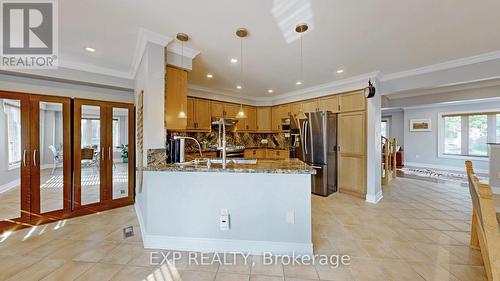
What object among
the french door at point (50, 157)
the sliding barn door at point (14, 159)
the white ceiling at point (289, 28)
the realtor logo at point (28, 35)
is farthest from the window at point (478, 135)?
the sliding barn door at point (14, 159)

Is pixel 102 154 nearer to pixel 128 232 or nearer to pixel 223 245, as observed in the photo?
pixel 128 232

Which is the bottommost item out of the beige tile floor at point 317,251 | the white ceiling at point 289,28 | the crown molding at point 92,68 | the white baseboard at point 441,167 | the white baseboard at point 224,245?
the beige tile floor at point 317,251

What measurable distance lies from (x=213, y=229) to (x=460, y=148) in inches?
383

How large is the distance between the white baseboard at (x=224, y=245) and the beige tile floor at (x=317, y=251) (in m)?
0.11

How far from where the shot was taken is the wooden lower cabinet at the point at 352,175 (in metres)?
3.97

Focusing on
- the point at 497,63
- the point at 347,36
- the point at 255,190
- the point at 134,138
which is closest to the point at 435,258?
the point at 255,190

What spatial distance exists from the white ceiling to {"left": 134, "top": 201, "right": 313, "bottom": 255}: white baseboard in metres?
2.41

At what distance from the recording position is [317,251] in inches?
84.8

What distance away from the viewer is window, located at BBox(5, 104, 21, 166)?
2.70 meters

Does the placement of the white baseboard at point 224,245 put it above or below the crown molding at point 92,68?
below

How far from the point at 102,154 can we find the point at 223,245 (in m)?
2.78

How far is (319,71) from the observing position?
3.70 metres

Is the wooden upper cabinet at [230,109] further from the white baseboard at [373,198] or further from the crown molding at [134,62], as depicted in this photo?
the white baseboard at [373,198]

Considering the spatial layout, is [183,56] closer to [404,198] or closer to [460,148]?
[404,198]
